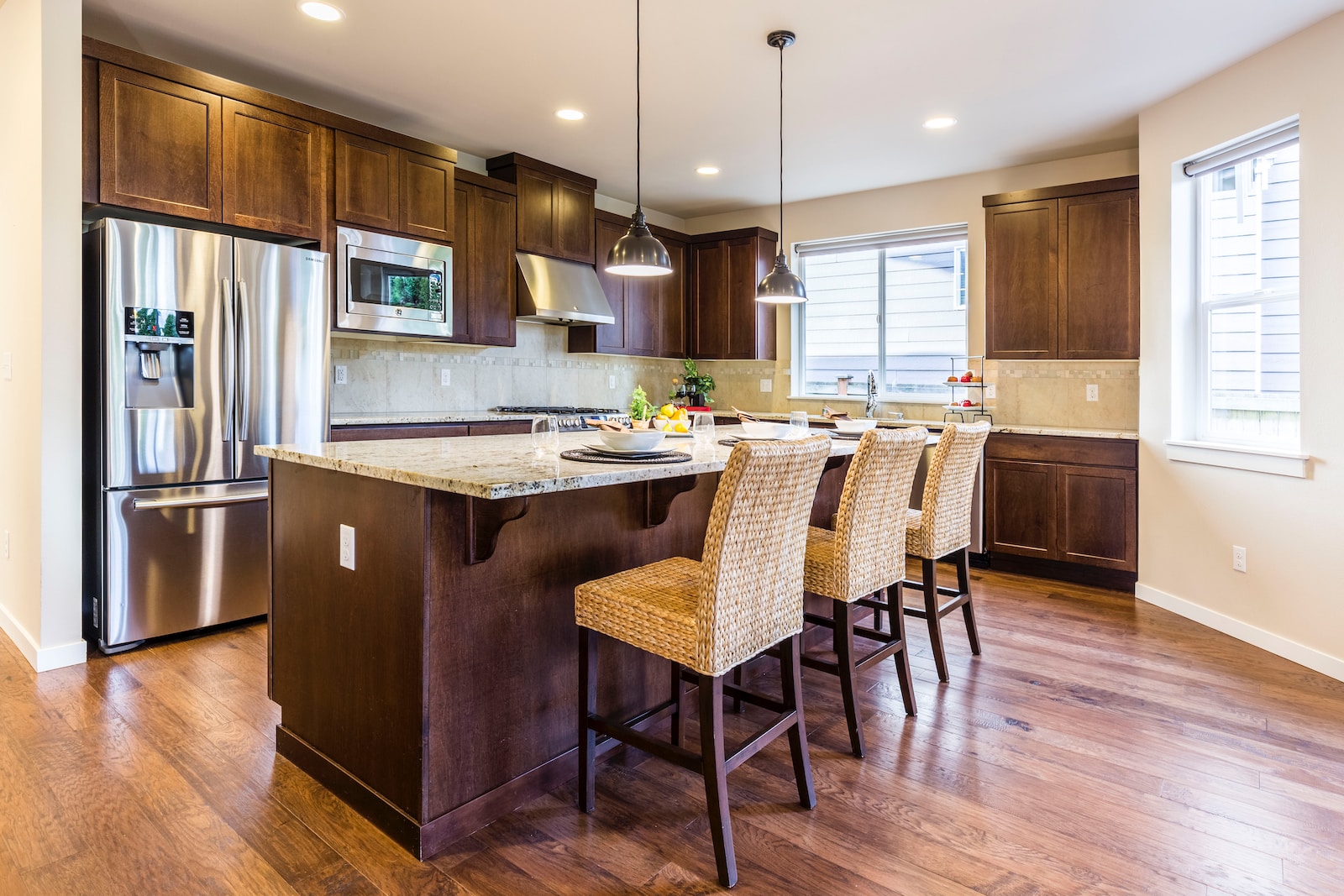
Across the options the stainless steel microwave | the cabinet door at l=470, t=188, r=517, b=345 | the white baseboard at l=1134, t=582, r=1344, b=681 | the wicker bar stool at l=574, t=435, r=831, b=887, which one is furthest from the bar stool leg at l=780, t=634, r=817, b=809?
the cabinet door at l=470, t=188, r=517, b=345

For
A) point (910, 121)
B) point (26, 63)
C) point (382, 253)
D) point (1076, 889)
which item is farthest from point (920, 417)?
point (26, 63)

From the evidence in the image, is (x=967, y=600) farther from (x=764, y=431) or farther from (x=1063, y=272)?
(x=1063, y=272)

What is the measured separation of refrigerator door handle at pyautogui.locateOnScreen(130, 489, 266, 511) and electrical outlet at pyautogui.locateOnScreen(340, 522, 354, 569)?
1709 mm

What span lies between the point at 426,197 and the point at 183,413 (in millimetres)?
1785

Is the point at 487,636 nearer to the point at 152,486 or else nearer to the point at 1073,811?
the point at 1073,811

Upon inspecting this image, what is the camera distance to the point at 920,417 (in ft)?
18.2

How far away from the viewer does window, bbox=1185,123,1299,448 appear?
3.38 m

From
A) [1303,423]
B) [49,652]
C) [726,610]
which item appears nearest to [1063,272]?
[1303,423]

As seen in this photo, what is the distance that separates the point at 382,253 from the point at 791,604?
10.1ft

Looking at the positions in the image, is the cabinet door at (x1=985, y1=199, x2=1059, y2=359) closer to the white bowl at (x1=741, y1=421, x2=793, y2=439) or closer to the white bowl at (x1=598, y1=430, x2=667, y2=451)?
the white bowl at (x1=741, y1=421, x2=793, y2=439)

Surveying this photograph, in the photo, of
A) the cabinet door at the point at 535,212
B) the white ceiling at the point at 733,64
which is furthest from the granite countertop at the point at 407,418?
the white ceiling at the point at 733,64

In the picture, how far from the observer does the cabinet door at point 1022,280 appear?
457 centimetres

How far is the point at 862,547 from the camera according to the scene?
7.57ft

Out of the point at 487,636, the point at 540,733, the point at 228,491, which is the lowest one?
the point at 540,733
